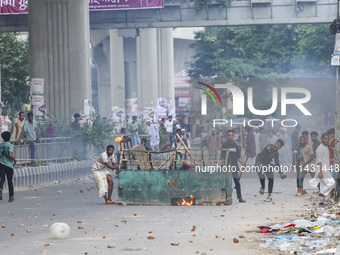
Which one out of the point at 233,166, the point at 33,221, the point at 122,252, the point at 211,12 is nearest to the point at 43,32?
the point at 211,12

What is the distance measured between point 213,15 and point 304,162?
66.8ft

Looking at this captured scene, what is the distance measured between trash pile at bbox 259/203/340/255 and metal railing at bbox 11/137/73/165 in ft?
38.3

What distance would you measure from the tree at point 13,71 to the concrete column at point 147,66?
7.67 m

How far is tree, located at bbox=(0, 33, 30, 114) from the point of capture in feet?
188

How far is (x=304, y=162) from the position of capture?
21.2 m

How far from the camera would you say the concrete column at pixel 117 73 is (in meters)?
63.8

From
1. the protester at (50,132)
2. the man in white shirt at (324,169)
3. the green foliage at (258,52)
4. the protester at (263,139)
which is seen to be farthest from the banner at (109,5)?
the man in white shirt at (324,169)

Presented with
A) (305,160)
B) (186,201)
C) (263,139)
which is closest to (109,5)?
(263,139)

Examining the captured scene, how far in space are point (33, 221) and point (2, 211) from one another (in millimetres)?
2191

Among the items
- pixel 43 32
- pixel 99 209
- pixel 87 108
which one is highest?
pixel 43 32

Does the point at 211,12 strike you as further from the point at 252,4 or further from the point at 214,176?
the point at 214,176

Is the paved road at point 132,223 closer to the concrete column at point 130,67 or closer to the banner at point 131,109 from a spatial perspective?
the banner at point 131,109

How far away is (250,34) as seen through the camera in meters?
56.5

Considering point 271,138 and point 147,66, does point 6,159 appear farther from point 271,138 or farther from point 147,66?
point 147,66
